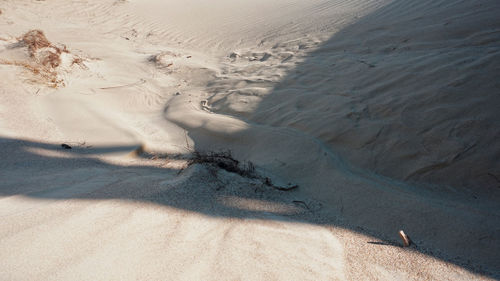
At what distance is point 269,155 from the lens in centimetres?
309

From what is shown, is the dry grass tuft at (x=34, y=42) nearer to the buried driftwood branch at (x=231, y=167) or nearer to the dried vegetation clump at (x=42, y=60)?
the dried vegetation clump at (x=42, y=60)

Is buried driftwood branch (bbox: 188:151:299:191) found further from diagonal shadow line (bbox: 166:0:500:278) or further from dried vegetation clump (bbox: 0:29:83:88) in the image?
dried vegetation clump (bbox: 0:29:83:88)

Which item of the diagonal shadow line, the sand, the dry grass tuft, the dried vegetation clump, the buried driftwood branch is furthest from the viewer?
the dry grass tuft

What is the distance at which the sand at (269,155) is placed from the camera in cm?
150

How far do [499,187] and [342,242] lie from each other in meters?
1.45

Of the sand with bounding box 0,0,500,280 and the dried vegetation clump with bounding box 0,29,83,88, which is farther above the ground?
the dried vegetation clump with bounding box 0,29,83,88

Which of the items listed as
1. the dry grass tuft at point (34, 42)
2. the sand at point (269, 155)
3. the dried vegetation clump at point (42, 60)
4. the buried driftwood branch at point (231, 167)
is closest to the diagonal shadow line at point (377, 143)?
the sand at point (269, 155)

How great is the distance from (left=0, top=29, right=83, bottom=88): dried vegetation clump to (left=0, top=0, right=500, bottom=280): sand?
3 centimetres

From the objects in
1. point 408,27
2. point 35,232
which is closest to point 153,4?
point 408,27

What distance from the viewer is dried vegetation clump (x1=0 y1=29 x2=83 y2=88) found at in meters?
4.11

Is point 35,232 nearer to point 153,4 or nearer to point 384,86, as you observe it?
point 384,86

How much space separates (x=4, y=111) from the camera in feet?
10.4

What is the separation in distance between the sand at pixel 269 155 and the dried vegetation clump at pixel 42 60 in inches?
1.1

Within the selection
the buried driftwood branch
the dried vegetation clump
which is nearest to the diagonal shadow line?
the buried driftwood branch
